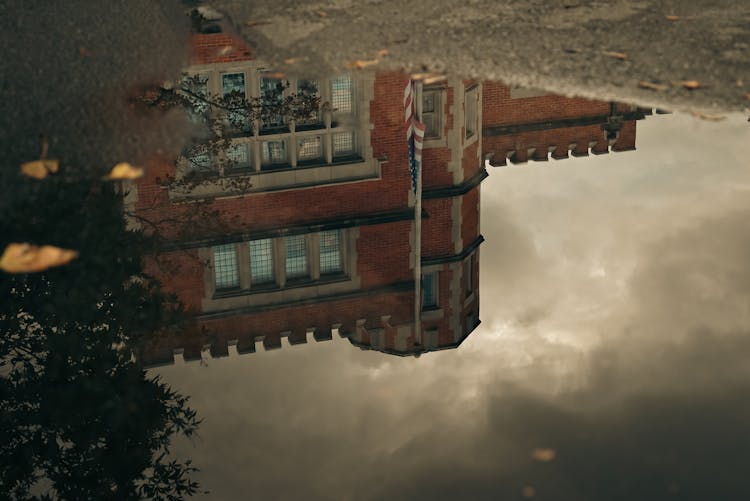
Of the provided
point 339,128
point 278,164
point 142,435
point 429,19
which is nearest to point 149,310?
point 142,435

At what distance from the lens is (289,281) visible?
12.3 meters

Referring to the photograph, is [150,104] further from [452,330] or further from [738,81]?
[738,81]

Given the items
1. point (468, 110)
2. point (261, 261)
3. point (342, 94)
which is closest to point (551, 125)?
point (468, 110)

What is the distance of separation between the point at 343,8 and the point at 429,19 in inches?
58.9

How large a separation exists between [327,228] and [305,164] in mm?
2392

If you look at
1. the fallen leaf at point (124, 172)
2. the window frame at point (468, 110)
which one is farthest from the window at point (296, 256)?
the window frame at point (468, 110)

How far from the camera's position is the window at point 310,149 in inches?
574

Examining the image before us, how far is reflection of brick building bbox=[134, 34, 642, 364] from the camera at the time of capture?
31.1 feet

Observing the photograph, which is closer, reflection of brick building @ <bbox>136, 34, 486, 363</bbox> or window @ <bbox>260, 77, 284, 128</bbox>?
reflection of brick building @ <bbox>136, 34, 486, 363</bbox>

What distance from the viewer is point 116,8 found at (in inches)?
642

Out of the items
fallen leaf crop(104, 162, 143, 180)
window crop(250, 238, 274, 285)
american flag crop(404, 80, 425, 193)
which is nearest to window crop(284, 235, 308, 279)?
window crop(250, 238, 274, 285)

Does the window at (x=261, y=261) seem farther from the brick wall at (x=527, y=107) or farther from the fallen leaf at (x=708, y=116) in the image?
the fallen leaf at (x=708, y=116)

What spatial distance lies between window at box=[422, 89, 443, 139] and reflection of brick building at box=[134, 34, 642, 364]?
0.04 meters

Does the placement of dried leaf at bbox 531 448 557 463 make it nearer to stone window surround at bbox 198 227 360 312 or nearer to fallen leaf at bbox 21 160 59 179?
stone window surround at bbox 198 227 360 312
